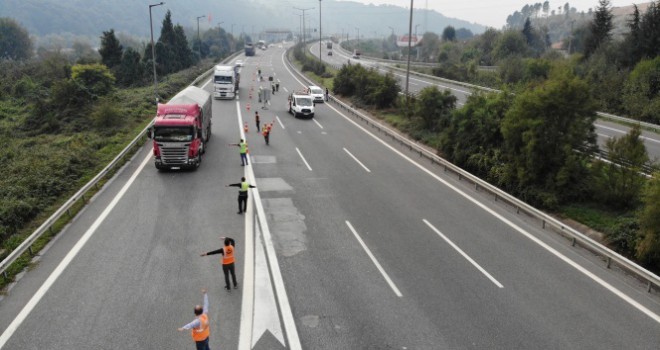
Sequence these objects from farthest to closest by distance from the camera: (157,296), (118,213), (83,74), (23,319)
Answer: (83,74), (118,213), (157,296), (23,319)

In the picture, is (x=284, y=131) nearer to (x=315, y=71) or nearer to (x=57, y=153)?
(x=57, y=153)

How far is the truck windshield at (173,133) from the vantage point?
74.3ft

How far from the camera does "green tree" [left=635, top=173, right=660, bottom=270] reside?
13.1 meters

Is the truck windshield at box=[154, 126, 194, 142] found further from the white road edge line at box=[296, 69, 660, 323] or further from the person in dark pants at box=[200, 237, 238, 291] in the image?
the person in dark pants at box=[200, 237, 238, 291]

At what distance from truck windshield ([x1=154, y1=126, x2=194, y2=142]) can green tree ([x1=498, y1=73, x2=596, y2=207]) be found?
14987 millimetres

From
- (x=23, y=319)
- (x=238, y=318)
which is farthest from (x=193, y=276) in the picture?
(x=23, y=319)

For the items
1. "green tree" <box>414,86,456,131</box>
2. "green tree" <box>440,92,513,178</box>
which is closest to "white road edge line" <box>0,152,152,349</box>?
"green tree" <box>440,92,513,178</box>

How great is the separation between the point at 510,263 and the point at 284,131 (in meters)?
22.7

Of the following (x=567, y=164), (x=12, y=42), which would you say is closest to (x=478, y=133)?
(x=567, y=164)

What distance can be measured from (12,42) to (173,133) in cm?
14966

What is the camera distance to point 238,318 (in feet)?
36.4

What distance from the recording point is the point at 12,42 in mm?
139625

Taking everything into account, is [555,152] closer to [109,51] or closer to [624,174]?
[624,174]

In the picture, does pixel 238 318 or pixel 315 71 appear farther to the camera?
pixel 315 71
